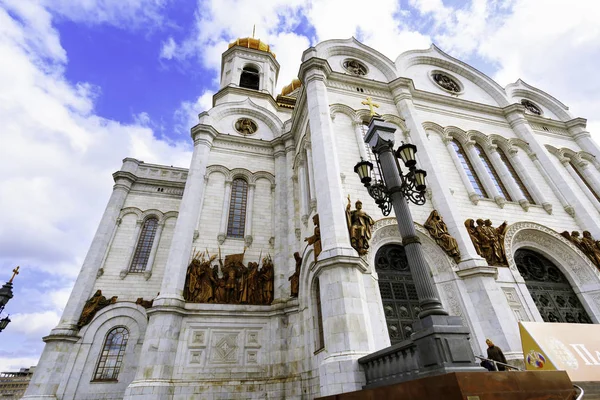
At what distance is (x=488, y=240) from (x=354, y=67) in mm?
11342

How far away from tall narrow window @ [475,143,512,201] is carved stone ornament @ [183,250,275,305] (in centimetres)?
1061

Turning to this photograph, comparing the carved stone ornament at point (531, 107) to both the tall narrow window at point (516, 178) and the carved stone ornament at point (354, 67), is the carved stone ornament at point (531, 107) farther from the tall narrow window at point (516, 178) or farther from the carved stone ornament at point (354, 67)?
the carved stone ornament at point (354, 67)

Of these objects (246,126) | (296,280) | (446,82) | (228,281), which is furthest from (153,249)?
(446,82)

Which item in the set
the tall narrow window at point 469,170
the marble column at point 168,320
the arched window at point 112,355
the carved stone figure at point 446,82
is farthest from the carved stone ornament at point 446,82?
the arched window at point 112,355

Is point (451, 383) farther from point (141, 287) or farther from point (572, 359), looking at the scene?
point (141, 287)

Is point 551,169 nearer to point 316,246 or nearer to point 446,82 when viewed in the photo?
point 446,82

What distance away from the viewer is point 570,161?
16.8 meters

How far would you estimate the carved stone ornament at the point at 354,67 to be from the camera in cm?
1666

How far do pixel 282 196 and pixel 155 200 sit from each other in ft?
24.4

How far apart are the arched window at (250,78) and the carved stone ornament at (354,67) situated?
910 centimetres

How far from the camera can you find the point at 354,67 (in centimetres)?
1697

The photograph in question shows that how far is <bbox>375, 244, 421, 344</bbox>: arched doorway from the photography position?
29.5 ft

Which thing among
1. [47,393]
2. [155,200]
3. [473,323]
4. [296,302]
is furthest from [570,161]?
[47,393]

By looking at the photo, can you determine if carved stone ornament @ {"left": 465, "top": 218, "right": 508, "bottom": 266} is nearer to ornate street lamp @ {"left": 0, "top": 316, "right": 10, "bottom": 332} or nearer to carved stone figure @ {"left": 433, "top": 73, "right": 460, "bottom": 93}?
carved stone figure @ {"left": 433, "top": 73, "right": 460, "bottom": 93}
